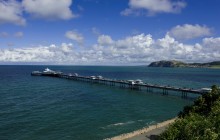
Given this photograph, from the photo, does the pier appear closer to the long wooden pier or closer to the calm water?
the long wooden pier

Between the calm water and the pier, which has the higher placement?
the pier

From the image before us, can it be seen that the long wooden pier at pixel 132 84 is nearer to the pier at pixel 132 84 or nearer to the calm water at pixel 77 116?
the pier at pixel 132 84

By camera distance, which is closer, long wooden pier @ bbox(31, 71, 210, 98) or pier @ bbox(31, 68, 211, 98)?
pier @ bbox(31, 68, 211, 98)

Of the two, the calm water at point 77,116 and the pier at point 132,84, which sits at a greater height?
the pier at point 132,84

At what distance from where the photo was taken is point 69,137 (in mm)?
49844

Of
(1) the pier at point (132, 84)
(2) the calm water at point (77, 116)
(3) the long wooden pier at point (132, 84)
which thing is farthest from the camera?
(3) the long wooden pier at point (132, 84)

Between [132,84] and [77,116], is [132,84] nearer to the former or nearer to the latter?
[132,84]

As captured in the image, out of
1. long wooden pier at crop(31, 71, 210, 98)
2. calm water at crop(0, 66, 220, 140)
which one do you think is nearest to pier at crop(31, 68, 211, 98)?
long wooden pier at crop(31, 71, 210, 98)

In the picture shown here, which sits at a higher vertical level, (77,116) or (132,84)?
(132,84)

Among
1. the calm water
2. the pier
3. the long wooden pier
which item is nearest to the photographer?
the calm water

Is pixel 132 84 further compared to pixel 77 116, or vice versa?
pixel 132 84

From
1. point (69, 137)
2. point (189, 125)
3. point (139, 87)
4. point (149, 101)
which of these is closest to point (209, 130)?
point (189, 125)

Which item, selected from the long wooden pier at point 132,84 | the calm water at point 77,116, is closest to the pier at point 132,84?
the long wooden pier at point 132,84

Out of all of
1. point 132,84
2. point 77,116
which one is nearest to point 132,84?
point 132,84
